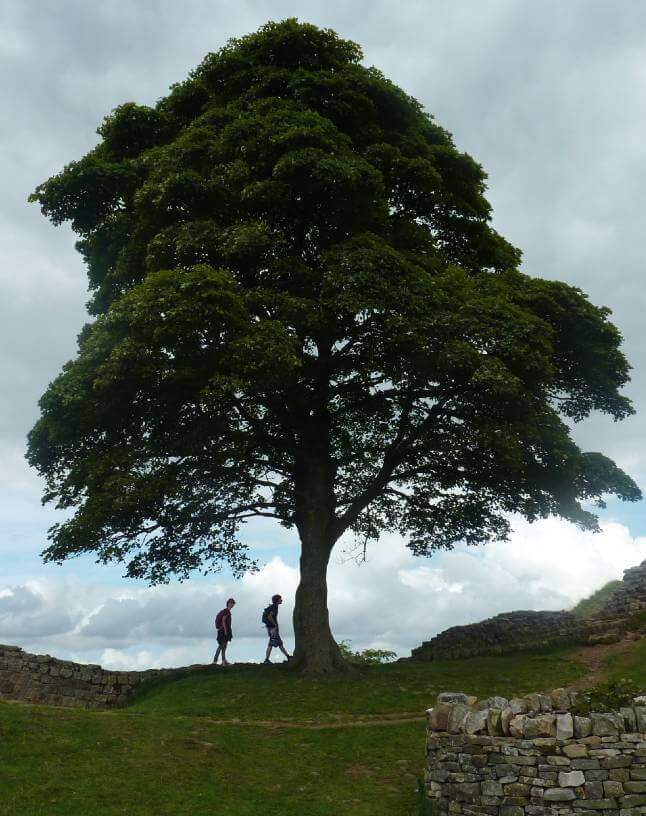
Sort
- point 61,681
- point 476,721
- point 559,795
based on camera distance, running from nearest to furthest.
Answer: point 559,795 → point 476,721 → point 61,681

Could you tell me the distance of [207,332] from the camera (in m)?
23.3

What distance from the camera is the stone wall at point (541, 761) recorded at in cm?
1299

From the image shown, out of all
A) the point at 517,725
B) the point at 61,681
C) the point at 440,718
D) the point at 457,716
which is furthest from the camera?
the point at 61,681

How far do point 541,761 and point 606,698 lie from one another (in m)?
1.84

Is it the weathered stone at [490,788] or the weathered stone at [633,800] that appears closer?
the weathered stone at [633,800]

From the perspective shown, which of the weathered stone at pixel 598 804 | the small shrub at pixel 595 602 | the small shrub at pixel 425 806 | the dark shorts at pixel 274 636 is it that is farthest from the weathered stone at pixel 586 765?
the small shrub at pixel 595 602

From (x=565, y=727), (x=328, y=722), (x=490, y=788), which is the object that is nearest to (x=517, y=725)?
(x=565, y=727)

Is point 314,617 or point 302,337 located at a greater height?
point 302,337

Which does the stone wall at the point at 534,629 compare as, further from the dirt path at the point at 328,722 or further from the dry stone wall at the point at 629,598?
the dirt path at the point at 328,722

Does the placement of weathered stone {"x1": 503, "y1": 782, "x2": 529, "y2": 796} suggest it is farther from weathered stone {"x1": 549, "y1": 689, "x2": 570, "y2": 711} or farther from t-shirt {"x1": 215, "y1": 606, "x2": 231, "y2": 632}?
t-shirt {"x1": 215, "y1": 606, "x2": 231, "y2": 632}

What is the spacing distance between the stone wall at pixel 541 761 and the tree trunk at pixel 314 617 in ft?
37.2

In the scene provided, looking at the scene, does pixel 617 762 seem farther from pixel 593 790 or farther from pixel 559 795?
pixel 559 795

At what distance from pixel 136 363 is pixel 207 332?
94.7 inches

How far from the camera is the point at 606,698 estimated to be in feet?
46.5
